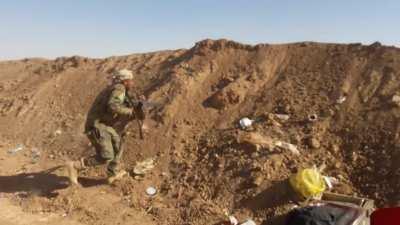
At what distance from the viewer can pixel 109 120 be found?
6.95m

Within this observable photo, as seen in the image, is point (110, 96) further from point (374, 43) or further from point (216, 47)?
point (374, 43)

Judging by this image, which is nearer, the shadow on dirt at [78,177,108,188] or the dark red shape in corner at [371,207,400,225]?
the dark red shape in corner at [371,207,400,225]

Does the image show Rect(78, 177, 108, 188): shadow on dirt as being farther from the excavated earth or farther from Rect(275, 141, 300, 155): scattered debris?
Rect(275, 141, 300, 155): scattered debris

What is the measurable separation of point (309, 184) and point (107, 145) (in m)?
2.85

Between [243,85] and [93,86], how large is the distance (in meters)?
4.23

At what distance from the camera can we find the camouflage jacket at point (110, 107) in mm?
6660

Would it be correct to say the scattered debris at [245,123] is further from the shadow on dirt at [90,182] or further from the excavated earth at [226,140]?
the shadow on dirt at [90,182]

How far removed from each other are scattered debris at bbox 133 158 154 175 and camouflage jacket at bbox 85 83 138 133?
802 mm

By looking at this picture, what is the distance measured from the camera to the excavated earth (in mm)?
6129

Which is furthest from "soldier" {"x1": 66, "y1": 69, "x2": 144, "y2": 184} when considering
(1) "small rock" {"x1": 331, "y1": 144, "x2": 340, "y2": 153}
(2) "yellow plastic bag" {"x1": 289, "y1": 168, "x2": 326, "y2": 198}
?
(1) "small rock" {"x1": 331, "y1": 144, "x2": 340, "y2": 153}

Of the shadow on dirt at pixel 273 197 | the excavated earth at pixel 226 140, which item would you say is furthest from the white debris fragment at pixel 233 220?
the shadow on dirt at pixel 273 197

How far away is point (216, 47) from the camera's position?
976 cm

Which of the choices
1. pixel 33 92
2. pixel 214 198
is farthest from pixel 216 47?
pixel 33 92

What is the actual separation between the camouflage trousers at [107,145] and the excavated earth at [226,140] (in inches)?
12.2
